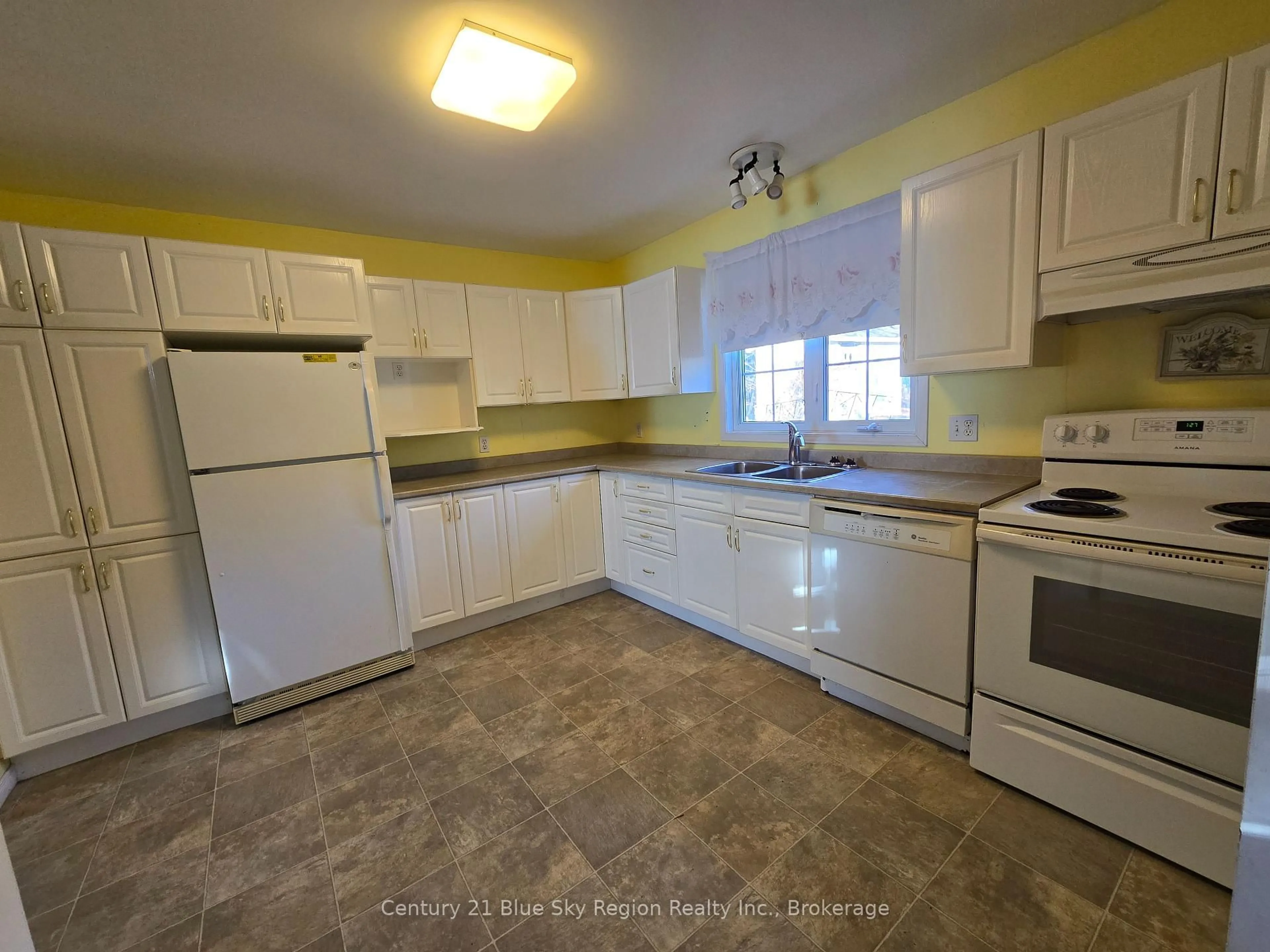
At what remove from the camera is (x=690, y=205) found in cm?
296

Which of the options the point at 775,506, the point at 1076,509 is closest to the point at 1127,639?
the point at 1076,509

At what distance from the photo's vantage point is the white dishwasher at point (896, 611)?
1.71 meters

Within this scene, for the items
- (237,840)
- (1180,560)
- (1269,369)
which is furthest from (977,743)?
(237,840)

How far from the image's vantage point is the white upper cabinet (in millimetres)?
3092

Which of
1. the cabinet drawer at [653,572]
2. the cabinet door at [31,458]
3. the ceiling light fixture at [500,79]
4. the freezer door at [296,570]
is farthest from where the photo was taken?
the cabinet drawer at [653,572]

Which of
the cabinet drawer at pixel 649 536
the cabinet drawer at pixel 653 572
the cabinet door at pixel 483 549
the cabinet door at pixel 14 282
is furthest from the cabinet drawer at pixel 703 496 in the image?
the cabinet door at pixel 14 282

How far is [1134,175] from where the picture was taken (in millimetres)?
1477

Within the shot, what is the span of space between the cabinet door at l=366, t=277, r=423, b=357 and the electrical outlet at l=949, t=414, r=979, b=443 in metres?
2.82

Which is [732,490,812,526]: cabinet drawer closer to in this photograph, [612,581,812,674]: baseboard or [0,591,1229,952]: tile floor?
[612,581,812,674]: baseboard

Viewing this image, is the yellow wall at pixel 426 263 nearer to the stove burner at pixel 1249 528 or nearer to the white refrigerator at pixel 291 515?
the white refrigerator at pixel 291 515

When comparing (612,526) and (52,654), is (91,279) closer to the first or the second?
(52,654)

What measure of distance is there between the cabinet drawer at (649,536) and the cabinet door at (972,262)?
4.90 feet

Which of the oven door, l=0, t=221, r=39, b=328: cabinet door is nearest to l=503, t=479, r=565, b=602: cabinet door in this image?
l=0, t=221, r=39, b=328: cabinet door

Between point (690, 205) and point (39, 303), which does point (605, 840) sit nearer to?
point (39, 303)
